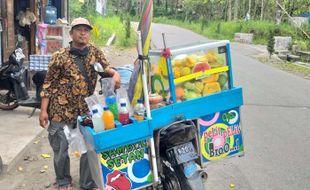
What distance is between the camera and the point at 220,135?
3.39 metres

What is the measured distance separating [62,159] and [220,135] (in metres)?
1.68

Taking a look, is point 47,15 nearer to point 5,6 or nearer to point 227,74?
point 5,6

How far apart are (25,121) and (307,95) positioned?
6680 mm

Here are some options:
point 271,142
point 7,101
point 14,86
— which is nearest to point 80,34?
point 271,142

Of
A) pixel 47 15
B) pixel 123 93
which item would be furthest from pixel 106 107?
pixel 47 15

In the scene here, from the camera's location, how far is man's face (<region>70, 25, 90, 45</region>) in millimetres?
3797

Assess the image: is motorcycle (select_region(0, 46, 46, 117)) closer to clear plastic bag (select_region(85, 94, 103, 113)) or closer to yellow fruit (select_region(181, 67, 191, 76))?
clear plastic bag (select_region(85, 94, 103, 113))

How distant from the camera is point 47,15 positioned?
9.98m

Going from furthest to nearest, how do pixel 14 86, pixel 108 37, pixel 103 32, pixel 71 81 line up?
pixel 103 32 < pixel 108 37 < pixel 14 86 < pixel 71 81

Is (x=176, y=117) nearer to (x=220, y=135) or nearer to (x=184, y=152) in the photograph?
(x=184, y=152)

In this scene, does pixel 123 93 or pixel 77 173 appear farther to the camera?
pixel 77 173

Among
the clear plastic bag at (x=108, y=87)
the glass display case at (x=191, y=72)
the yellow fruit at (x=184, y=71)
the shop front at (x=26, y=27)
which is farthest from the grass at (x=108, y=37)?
the yellow fruit at (x=184, y=71)

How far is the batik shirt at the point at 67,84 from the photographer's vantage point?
12.8 feet

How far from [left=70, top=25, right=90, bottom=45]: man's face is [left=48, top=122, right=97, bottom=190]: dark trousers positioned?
33.4 inches
